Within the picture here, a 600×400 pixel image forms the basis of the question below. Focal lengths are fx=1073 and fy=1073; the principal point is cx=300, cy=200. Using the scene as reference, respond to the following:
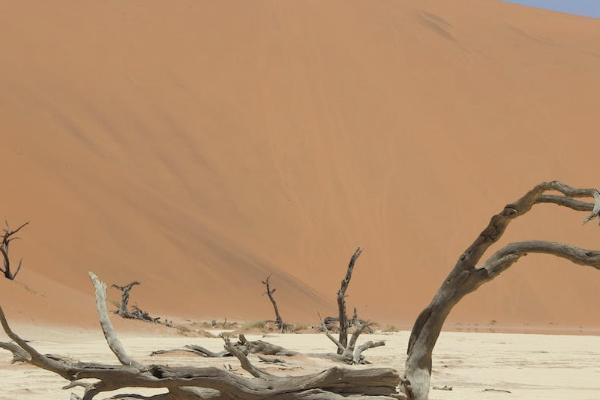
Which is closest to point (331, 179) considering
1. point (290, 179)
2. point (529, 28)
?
point (290, 179)

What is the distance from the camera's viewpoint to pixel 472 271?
671 centimetres

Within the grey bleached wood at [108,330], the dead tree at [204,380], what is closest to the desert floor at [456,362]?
the grey bleached wood at [108,330]

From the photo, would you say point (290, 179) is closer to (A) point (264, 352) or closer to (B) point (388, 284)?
(B) point (388, 284)

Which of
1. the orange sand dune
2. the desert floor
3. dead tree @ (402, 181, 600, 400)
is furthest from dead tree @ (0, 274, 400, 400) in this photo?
the orange sand dune

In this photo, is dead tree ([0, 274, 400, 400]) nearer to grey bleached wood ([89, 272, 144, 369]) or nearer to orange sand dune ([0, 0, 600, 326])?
grey bleached wood ([89, 272, 144, 369])

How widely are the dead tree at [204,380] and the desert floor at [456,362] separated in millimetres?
3191

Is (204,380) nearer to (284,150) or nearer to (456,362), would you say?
(456,362)

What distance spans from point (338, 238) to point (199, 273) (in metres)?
10.5

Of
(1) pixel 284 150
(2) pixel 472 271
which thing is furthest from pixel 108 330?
(1) pixel 284 150

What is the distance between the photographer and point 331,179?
45906 millimetres

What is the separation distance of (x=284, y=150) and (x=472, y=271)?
3919 cm

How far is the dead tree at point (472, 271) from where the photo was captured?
646 cm

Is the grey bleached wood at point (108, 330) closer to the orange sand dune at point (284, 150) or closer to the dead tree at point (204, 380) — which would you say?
the dead tree at point (204, 380)

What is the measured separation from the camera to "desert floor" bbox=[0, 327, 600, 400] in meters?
10.4
